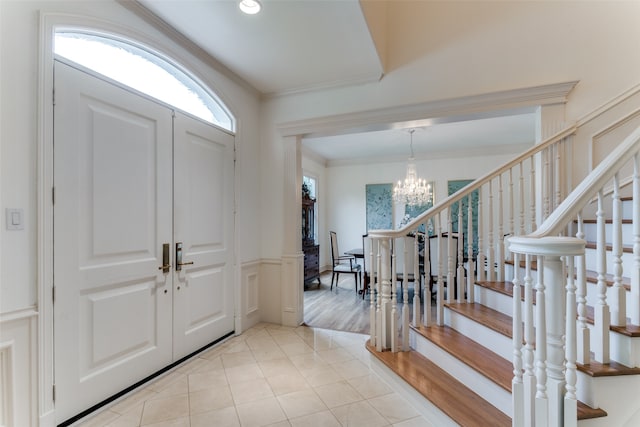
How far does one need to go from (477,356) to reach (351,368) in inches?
41.3

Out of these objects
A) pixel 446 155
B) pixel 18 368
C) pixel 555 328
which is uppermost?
pixel 446 155

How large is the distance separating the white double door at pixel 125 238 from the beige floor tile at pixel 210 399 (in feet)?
1.58

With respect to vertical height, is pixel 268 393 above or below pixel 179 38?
below

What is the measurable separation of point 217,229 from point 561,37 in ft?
11.9

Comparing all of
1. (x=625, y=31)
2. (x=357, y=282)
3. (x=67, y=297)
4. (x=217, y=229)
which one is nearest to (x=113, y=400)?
(x=67, y=297)

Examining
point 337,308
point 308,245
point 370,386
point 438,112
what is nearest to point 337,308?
point 337,308

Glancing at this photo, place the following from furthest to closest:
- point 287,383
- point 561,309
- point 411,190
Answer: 1. point 411,190
2. point 287,383
3. point 561,309

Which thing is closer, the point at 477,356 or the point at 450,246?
the point at 477,356

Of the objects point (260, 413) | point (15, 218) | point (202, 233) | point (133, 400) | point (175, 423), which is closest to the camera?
point (15, 218)

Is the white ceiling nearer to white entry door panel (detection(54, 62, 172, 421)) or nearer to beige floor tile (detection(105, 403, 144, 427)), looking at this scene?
white entry door panel (detection(54, 62, 172, 421))

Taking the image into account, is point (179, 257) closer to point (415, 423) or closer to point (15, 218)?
point (15, 218)

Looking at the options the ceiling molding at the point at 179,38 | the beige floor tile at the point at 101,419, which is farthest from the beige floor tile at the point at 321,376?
the ceiling molding at the point at 179,38

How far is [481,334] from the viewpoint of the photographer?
2.01m

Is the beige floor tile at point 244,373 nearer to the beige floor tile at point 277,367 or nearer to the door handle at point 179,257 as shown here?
the beige floor tile at point 277,367
